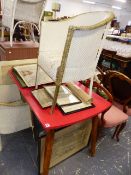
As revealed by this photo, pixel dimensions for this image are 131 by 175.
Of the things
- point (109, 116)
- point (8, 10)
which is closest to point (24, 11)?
point (8, 10)

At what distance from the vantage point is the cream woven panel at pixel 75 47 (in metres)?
1.00

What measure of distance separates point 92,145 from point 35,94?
720 mm

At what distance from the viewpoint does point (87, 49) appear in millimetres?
1062

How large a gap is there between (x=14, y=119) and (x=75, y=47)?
1016 millimetres

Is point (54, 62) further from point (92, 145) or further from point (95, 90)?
point (92, 145)

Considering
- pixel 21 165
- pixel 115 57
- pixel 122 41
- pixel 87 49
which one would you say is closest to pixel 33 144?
pixel 21 165

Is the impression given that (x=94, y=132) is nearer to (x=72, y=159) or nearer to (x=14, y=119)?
(x=72, y=159)

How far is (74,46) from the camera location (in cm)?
98

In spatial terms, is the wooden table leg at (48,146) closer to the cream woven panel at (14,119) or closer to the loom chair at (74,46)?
the loom chair at (74,46)

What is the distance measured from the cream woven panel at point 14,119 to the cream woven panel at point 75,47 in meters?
0.55

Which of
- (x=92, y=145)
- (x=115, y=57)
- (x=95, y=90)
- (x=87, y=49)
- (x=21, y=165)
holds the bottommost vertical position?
(x=21, y=165)

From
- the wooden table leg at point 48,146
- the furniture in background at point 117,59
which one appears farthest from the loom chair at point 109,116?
the furniture in background at point 117,59

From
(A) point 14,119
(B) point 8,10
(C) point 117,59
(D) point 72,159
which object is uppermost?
(B) point 8,10

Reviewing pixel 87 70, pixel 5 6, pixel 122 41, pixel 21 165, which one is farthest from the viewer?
pixel 122 41
